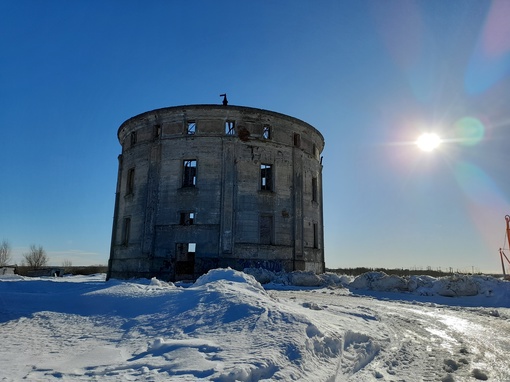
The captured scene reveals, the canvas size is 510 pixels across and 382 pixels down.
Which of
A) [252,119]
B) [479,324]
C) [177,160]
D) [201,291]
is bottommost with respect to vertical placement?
[479,324]

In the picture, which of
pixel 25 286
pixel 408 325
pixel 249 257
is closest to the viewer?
pixel 408 325

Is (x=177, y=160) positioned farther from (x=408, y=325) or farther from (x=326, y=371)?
(x=326, y=371)

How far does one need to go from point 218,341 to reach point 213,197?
1625 cm

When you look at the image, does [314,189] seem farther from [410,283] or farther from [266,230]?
[410,283]

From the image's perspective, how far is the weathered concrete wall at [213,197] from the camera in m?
20.4

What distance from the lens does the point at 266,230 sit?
21.2 m

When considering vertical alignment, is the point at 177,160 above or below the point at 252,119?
below

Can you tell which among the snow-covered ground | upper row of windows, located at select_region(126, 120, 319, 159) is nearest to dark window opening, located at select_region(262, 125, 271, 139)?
upper row of windows, located at select_region(126, 120, 319, 159)

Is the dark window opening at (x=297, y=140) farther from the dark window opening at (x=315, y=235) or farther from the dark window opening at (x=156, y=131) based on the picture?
the dark window opening at (x=156, y=131)

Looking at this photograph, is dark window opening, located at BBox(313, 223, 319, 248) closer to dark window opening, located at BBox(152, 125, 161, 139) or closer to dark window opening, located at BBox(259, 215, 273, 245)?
dark window opening, located at BBox(259, 215, 273, 245)

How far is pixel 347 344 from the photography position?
18.2 ft

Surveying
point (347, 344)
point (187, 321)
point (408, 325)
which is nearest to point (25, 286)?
point (187, 321)

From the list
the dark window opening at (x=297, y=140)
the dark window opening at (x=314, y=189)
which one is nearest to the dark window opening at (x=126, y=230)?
the dark window opening at (x=297, y=140)

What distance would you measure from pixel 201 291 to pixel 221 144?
596 inches
